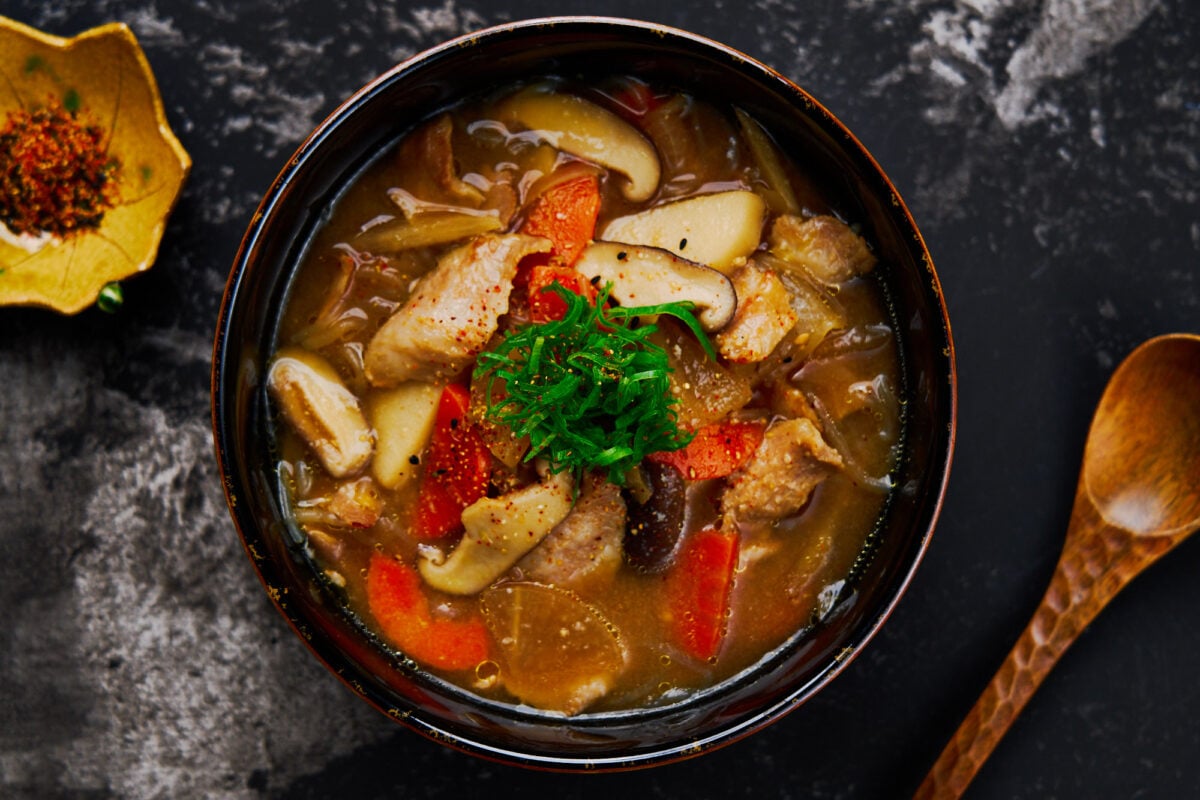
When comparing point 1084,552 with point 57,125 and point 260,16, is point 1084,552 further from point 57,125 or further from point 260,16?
point 57,125

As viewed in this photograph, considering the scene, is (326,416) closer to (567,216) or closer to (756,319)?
(567,216)

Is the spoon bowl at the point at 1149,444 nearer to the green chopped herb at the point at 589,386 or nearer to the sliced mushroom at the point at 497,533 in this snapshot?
the green chopped herb at the point at 589,386

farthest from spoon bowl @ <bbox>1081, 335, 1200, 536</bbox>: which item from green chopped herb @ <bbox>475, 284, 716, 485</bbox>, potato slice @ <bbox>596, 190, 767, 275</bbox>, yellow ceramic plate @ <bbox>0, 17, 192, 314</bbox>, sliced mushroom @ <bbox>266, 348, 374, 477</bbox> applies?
yellow ceramic plate @ <bbox>0, 17, 192, 314</bbox>

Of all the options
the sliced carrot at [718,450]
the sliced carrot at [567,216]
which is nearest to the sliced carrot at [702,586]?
the sliced carrot at [718,450]

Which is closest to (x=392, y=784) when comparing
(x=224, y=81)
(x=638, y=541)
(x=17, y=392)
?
(x=638, y=541)

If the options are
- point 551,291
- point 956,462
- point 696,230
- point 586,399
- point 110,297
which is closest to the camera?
point 586,399


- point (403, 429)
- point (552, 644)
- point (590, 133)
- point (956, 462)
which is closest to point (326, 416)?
point (403, 429)
